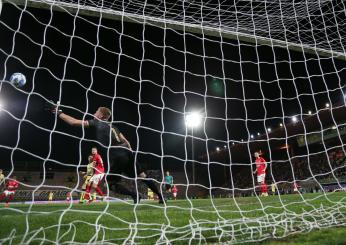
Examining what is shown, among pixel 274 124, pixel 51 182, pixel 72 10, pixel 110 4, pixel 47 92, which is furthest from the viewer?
pixel 274 124

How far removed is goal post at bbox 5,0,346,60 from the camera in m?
3.84

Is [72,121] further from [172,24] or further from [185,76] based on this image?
[185,76]

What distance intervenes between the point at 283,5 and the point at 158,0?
2251 millimetres

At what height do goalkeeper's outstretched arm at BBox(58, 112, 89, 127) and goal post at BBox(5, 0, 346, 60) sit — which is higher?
goal post at BBox(5, 0, 346, 60)

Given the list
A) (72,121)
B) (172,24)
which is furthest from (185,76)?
(72,121)

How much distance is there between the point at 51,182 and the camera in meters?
31.5

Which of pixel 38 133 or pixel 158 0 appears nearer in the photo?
pixel 158 0

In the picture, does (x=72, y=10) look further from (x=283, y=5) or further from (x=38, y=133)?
(x=38, y=133)

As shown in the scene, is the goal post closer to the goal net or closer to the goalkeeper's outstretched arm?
the goal net

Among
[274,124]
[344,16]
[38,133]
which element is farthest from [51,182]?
[344,16]

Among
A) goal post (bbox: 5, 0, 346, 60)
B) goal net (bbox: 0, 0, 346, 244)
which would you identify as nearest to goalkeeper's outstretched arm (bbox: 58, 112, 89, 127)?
goal net (bbox: 0, 0, 346, 244)

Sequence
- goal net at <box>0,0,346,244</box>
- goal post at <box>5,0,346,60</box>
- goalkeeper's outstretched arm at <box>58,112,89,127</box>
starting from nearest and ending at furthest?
goal net at <box>0,0,346,244</box> → goal post at <box>5,0,346,60</box> → goalkeeper's outstretched arm at <box>58,112,89,127</box>

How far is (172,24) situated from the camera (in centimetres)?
465

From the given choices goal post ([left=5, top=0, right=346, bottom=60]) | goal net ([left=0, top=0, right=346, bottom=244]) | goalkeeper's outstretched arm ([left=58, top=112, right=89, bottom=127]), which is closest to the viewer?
goal net ([left=0, top=0, right=346, bottom=244])
